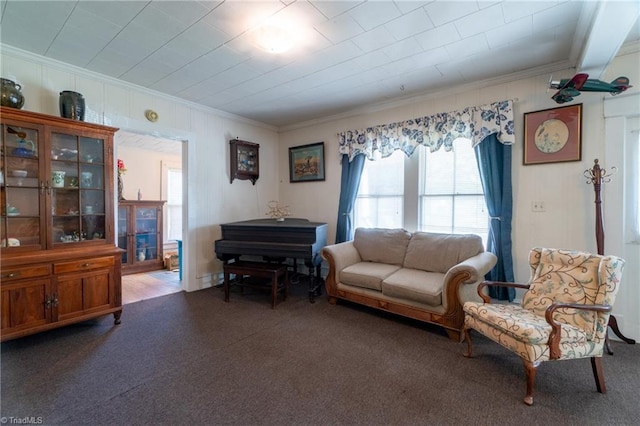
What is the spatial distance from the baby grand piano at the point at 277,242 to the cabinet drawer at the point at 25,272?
170 cm

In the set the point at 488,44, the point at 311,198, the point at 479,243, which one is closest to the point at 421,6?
the point at 488,44

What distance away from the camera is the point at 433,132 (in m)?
3.43

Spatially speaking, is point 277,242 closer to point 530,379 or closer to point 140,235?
point 530,379


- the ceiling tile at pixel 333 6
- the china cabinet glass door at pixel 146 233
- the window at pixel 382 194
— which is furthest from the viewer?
the china cabinet glass door at pixel 146 233

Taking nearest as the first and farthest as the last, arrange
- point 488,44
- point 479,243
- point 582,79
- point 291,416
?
point 291,416
point 582,79
point 488,44
point 479,243

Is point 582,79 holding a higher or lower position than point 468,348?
higher

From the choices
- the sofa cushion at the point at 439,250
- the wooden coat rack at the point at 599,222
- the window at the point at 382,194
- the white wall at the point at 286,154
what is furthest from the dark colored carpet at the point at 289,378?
the window at the point at 382,194

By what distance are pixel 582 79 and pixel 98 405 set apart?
4.22 m

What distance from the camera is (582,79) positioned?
223 centimetres

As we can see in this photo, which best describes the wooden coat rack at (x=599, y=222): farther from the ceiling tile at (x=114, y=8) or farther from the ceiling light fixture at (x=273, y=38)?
the ceiling tile at (x=114, y=8)

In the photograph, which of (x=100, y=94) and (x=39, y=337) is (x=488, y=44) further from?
(x=39, y=337)

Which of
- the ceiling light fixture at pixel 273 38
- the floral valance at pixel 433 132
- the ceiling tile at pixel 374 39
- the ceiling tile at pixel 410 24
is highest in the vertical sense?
the ceiling tile at pixel 374 39

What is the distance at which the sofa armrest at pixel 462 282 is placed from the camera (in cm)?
240

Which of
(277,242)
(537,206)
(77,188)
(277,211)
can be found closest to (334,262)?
(277,242)
